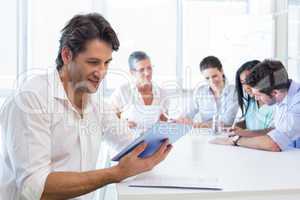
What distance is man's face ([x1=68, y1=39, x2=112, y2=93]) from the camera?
129 cm

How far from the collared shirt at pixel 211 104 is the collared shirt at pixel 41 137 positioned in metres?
1.57

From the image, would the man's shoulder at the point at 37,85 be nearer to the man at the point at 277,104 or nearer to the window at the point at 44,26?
the man at the point at 277,104

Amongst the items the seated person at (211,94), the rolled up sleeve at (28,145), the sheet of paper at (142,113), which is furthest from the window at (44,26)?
→ the rolled up sleeve at (28,145)

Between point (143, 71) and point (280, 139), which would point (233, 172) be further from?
point (143, 71)

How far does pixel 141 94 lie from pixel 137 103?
10 cm

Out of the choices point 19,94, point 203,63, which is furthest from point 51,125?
point 203,63

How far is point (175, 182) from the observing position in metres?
1.15

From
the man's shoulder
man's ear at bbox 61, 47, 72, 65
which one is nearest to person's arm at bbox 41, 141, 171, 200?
the man's shoulder

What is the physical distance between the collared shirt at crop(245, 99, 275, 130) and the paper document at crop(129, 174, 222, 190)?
1154 mm

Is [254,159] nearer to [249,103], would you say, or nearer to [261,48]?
[249,103]

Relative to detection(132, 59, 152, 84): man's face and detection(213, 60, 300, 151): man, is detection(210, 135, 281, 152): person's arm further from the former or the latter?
detection(132, 59, 152, 84): man's face

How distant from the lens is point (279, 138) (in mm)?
1715

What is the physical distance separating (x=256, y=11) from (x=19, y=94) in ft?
11.6

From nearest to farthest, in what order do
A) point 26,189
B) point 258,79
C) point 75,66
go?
point 26,189
point 75,66
point 258,79
